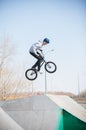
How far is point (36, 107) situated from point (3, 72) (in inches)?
485

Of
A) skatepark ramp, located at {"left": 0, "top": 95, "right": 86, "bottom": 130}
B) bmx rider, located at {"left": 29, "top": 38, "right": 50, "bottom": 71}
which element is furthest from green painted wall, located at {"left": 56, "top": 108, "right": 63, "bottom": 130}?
bmx rider, located at {"left": 29, "top": 38, "right": 50, "bottom": 71}

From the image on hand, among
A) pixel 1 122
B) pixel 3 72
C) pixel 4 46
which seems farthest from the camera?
pixel 3 72

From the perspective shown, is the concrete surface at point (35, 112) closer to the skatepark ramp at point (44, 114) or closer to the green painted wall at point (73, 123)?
the skatepark ramp at point (44, 114)

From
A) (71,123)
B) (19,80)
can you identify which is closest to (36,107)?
(71,123)

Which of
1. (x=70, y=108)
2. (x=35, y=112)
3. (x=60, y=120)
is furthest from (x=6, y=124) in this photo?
(x=70, y=108)

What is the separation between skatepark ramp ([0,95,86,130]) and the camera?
576 centimetres

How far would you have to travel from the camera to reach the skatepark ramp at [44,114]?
18.9 feet

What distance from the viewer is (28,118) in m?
6.30

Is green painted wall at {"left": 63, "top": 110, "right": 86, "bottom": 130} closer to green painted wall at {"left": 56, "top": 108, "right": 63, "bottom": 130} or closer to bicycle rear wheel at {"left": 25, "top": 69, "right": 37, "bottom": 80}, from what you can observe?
green painted wall at {"left": 56, "top": 108, "right": 63, "bottom": 130}

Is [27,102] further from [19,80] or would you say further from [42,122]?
[19,80]

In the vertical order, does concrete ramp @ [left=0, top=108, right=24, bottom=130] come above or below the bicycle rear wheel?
below

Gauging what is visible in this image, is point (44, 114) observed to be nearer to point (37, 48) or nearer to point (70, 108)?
point (70, 108)

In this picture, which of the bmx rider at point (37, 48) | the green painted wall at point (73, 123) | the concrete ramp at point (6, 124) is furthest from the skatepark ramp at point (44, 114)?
the concrete ramp at point (6, 124)

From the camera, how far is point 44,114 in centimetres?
612
